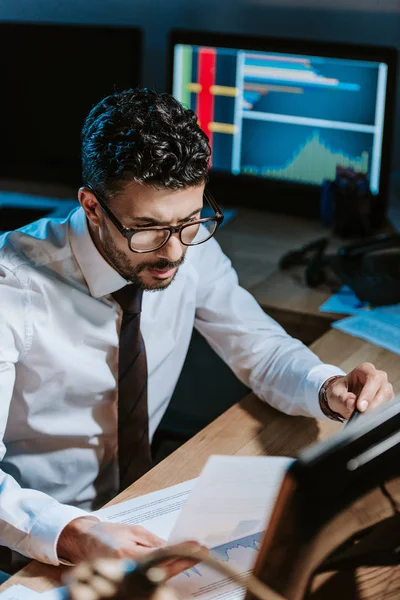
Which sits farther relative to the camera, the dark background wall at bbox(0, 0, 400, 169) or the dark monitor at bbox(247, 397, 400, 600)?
the dark background wall at bbox(0, 0, 400, 169)

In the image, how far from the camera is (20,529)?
1053 millimetres

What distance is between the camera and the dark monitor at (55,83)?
2240 millimetres

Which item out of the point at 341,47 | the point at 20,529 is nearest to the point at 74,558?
the point at 20,529

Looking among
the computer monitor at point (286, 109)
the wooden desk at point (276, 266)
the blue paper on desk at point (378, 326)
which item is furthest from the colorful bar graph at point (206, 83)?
the blue paper on desk at point (378, 326)

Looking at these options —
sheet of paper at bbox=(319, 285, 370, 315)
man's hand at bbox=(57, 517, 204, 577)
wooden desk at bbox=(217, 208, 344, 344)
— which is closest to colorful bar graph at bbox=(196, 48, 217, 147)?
wooden desk at bbox=(217, 208, 344, 344)

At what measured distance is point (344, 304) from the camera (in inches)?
70.8

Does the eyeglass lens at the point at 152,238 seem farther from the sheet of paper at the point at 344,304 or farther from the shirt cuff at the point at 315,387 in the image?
the sheet of paper at the point at 344,304

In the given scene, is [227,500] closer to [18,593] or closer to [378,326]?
[18,593]

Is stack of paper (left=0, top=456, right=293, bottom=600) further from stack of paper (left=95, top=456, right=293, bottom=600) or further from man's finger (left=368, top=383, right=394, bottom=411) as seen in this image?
man's finger (left=368, top=383, right=394, bottom=411)

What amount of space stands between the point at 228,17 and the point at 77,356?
4.88 feet

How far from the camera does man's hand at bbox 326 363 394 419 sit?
1.23 m

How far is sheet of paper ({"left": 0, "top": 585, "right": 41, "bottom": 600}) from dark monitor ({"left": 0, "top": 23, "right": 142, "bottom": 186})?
1.57 m

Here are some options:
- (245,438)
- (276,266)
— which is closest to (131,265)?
(245,438)

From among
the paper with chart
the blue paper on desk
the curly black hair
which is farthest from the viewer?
the blue paper on desk
